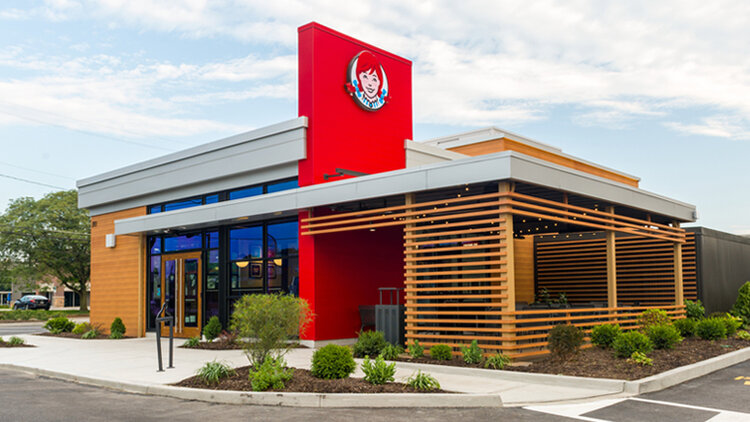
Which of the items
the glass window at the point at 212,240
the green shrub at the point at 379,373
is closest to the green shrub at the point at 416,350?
the green shrub at the point at 379,373

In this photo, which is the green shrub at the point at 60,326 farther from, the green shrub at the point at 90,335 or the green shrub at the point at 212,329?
the green shrub at the point at 212,329

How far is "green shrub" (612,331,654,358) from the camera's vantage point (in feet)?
39.7

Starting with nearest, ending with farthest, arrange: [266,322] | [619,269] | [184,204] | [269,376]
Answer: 1. [269,376]
2. [266,322]
3. [184,204]
4. [619,269]

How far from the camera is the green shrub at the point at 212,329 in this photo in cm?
1799

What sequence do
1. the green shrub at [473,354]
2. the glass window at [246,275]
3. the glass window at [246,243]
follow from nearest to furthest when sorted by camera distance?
the green shrub at [473,354] → the glass window at [246,275] → the glass window at [246,243]

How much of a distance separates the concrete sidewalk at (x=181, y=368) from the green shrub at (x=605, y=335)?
315 cm

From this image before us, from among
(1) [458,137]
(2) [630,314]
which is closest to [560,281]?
(1) [458,137]

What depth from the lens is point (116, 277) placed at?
77.7ft

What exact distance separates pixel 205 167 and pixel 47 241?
116 feet

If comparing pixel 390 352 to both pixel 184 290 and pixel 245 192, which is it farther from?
pixel 184 290

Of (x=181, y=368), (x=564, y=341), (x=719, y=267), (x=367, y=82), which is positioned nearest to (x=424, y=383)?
(x=564, y=341)

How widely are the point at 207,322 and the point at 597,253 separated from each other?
14.4 meters

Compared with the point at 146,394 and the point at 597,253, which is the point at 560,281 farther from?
the point at 146,394

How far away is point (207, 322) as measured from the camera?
19688 millimetres
